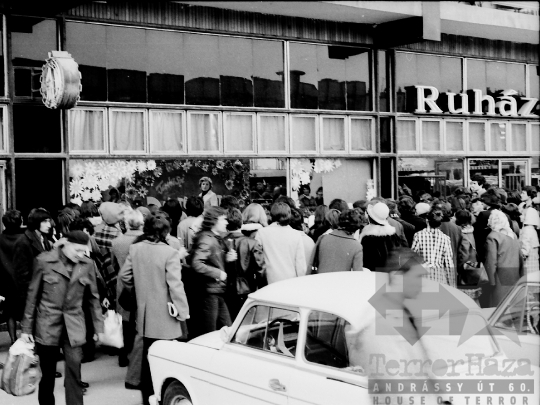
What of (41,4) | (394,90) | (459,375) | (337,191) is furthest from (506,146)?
(459,375)

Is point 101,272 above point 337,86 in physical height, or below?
below

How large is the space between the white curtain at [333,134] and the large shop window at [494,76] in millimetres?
3713

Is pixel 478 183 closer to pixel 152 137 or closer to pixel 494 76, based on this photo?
pixel 494 76

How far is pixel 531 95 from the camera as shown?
1747 centimetres

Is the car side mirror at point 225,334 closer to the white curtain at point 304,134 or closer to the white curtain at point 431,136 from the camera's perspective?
the white curtain at point 304,134

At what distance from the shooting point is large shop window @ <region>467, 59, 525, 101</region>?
16.4m

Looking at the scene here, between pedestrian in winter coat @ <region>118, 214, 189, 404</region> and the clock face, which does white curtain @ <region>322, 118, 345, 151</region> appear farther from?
pedestrian in winter coat @ <region>118, 214, 189, 404</region>

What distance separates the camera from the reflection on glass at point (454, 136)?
52.5 ft

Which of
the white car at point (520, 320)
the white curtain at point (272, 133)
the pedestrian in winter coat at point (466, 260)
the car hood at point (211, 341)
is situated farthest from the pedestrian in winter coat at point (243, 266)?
the white curtain at point (272, 133)

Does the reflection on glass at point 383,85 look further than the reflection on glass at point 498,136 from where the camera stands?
No

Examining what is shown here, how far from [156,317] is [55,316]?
0.93 metres

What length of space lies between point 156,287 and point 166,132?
239 inches

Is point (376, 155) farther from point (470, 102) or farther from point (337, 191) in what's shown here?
point (470, 102)

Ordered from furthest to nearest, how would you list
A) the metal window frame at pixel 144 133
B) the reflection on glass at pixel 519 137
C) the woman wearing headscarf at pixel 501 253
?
1. the reflection on glass at pixel 519 137
2. the metal window frame at pixel 144 133
3. the woman wearing headscarf at pixel 501 253
